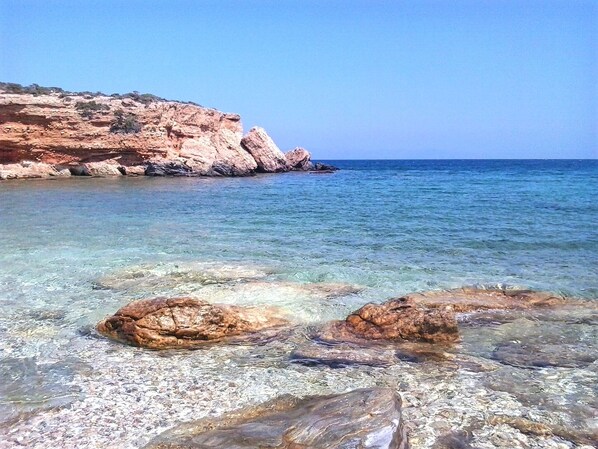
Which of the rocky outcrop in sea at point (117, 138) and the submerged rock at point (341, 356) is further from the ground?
the rocky outcrop in sea at point (117, 138)

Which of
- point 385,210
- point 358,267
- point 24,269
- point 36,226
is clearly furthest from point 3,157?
point 358,267

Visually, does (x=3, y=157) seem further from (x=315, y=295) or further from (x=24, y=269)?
(x=315, y=295)

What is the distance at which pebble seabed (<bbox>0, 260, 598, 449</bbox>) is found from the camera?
15.8ft

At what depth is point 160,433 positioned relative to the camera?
4.80m

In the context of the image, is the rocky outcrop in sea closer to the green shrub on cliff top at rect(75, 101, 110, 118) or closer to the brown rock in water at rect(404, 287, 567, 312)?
the green shrub on cliff top at rect(75, 101, 110, 118)

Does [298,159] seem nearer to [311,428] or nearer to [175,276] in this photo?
[175,276]

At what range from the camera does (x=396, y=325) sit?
24.6 feet

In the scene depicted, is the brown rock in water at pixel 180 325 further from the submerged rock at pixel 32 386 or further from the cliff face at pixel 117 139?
the cliff face at pixel 117 139

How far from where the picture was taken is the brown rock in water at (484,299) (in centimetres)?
870

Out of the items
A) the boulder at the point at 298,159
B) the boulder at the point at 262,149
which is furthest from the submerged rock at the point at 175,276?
the boulder at the point at 298,159

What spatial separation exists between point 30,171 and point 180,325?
40907mm

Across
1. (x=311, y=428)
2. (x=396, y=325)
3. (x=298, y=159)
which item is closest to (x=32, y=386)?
(x=311, y=428)

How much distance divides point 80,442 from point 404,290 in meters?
6.74

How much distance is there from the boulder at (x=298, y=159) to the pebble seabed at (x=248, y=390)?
5792 centimetres
